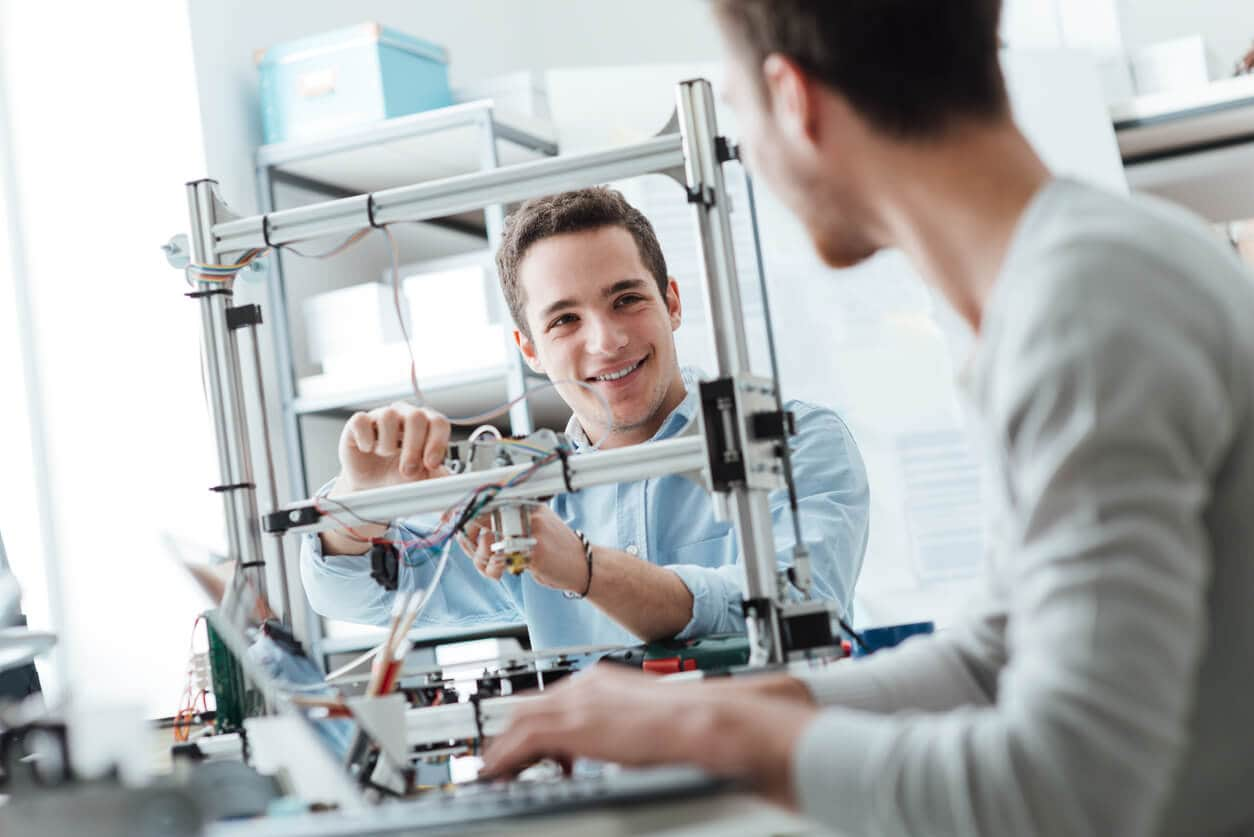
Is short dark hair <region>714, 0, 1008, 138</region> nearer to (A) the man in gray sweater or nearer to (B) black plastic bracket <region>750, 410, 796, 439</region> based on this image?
(A) the man in gray sweater

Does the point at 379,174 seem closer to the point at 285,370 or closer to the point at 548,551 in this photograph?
the point at 285,370

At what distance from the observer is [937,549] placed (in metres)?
3.11

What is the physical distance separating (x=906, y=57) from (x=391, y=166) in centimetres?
240

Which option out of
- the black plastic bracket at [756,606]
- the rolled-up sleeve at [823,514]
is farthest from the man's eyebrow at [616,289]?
the black plastic bracket at [756,606]

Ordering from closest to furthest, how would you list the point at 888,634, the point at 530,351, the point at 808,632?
the point at 808,632 < the point at 888,634 < the point at 530,351

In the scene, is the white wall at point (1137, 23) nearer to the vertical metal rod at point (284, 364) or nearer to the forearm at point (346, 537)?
the vertical metal rod at point (284, 364)

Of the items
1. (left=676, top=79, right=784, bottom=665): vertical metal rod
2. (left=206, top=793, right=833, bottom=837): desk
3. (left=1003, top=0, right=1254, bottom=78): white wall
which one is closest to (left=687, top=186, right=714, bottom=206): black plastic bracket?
(left=676, top=79, right=784, bottom=665): vertical metal rod

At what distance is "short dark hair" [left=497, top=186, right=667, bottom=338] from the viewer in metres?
2.06

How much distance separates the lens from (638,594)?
1.65m

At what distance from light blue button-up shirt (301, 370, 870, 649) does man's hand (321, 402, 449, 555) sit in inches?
5.9

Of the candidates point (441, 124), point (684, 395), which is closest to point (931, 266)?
point (684, 395)

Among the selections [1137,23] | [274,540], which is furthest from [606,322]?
[1137,23]

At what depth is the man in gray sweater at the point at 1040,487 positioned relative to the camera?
2.25 ft

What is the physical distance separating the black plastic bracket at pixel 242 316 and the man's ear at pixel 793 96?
86 cm
